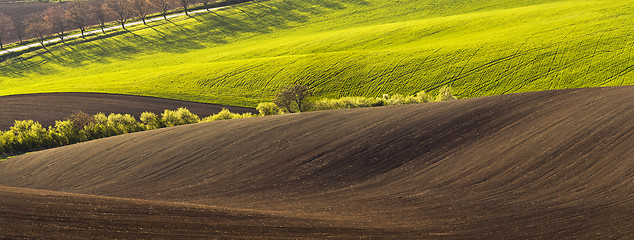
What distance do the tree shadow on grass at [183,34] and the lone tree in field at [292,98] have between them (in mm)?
63044

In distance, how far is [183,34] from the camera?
127 metres

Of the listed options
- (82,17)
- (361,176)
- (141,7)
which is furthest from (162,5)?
(361,176)

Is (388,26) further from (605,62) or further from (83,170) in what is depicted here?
(83,170)

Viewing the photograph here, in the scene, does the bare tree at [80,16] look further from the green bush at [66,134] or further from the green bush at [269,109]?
the green bush at [269,109]

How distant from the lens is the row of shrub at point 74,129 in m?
52.7

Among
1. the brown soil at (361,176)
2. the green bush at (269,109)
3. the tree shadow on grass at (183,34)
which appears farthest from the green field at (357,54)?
the brown soil at (361,176)

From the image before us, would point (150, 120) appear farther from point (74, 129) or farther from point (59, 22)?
point (59, 22)

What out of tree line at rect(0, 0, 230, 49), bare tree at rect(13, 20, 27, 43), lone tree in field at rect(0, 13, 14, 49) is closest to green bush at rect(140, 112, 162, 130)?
tree line at rect(0, 0, 230, 49)

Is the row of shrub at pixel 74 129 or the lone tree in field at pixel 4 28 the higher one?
the lone tree in field at pixel 4 28

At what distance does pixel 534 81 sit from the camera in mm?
64375

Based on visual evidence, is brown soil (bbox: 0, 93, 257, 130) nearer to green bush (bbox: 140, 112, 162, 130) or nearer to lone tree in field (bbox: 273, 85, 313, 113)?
green bush (bbox: 140, 112, 162, 130)

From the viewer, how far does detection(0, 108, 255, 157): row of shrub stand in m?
52.7

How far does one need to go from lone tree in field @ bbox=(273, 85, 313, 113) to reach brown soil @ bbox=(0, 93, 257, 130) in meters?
8.00

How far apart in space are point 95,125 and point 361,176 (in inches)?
1731
